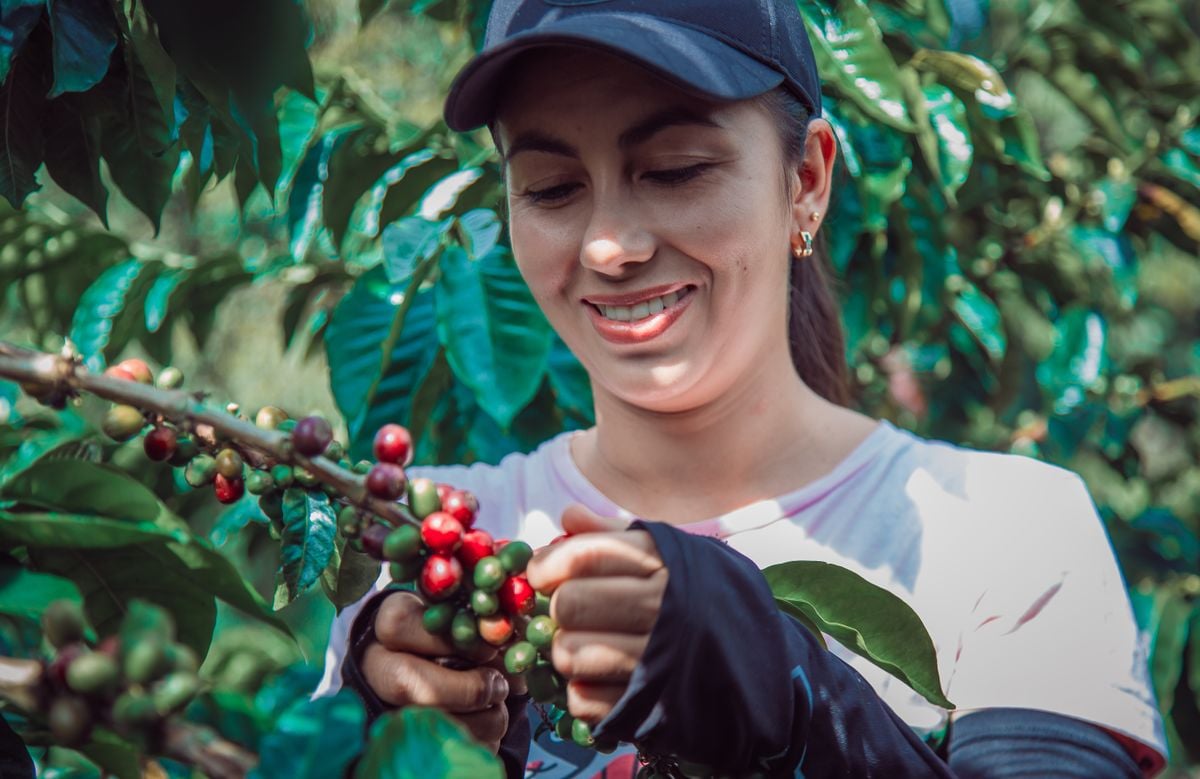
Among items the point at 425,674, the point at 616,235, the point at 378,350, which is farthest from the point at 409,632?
the point at 378,350

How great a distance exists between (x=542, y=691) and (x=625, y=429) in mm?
740

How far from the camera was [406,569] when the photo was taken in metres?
0.80

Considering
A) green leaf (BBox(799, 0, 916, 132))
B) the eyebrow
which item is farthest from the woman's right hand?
green leaf (BBox(799, 0, 916, 132))

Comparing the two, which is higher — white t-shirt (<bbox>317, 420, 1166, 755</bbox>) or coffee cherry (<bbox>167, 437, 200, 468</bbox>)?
coffee cherry (<bbox>167, 437, 200, 468</bbox>)

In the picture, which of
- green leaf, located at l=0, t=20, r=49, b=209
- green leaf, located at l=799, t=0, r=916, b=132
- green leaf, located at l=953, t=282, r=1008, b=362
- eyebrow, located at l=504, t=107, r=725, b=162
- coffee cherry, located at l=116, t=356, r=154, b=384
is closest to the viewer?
coffee cherry, located at l=116, t=356, r=154, b=384

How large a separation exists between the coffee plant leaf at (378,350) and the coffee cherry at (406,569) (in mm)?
1063

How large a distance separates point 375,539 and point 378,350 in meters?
1.11

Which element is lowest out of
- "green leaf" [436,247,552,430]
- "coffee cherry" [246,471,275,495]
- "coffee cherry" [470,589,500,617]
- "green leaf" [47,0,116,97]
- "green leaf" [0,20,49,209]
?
"green leaf" [436,247,552,430]

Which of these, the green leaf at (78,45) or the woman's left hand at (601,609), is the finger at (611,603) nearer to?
the woman's left hand at (601,609)

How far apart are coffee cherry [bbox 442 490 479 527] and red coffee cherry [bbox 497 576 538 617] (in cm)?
5

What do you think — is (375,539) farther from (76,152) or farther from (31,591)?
(76,152)

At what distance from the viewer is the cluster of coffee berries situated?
23.5 inches

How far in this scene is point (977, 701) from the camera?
1.23m

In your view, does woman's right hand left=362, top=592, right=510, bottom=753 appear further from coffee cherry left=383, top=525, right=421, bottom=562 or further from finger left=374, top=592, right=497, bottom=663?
coffee cherry left=383, top=525, right=421, bottom=562
